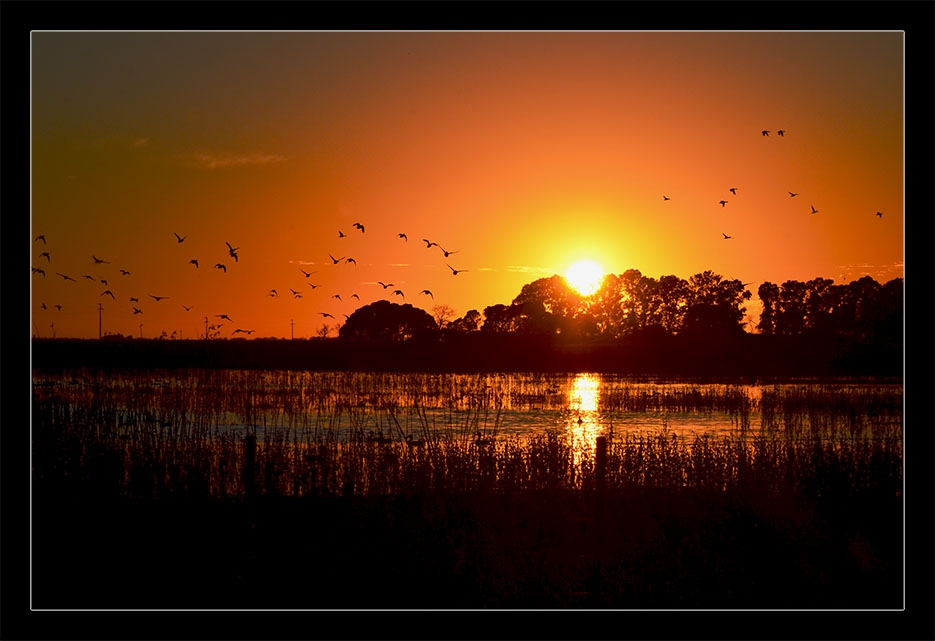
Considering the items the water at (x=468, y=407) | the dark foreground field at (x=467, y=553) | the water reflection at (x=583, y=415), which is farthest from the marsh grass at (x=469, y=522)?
the water at (x=468, y=407)

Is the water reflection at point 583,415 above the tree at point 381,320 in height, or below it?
below

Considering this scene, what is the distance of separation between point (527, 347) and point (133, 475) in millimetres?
46128

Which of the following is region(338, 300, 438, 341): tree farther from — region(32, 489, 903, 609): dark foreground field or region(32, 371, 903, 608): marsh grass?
region(32, 489, 903, 609): dark foreground field

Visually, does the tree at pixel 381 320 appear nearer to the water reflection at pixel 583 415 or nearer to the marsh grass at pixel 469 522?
the water reflection at pixel 583 415

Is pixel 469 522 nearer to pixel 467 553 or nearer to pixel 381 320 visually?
pixel 467 553

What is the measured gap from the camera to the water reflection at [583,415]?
2115 centimetres

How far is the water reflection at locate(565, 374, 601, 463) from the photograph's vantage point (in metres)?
21.2

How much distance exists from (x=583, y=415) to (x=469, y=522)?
1654 centimetres

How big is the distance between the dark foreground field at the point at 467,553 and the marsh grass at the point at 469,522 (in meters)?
0.03

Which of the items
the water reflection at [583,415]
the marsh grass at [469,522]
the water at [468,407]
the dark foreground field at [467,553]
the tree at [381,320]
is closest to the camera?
the dark foreground field at [467,553]

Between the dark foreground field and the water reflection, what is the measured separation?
5703mm

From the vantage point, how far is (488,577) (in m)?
10.1

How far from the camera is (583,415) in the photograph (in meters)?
28.3
